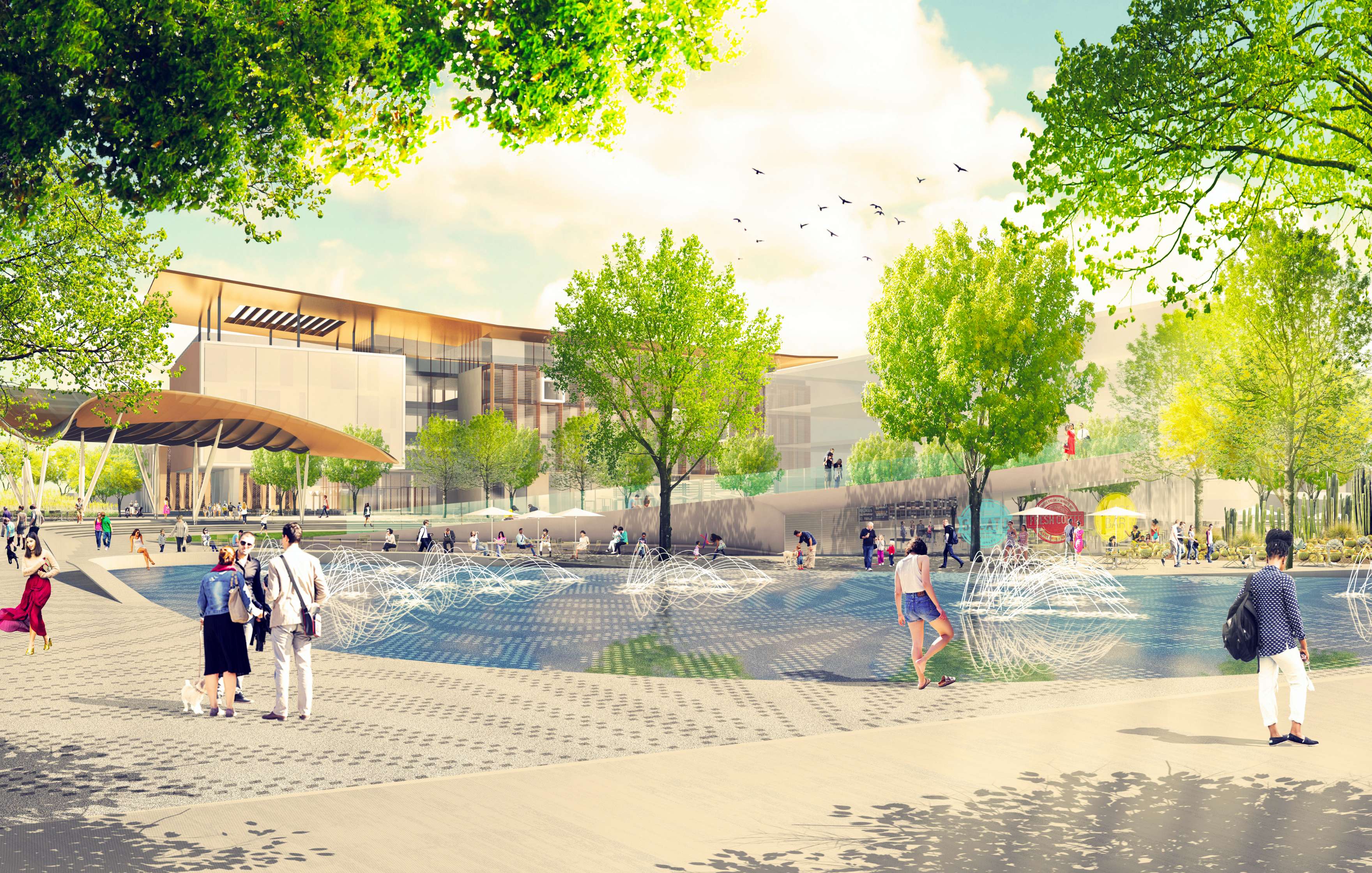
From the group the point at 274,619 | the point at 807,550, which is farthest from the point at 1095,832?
the point at 807,550

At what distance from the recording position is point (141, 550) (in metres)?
Answer: 37.5

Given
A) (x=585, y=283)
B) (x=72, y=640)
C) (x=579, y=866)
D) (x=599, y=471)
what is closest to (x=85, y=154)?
(x=579, y=866)

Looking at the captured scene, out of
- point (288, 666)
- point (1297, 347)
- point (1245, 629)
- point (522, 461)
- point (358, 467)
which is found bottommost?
point (288, 666)

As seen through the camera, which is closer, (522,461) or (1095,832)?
(1095,832)

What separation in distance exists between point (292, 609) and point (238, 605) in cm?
64

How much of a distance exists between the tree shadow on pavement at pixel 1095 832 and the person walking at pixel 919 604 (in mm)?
3877

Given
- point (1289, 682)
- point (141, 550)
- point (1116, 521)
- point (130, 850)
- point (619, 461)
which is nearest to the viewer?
point (130, 850)

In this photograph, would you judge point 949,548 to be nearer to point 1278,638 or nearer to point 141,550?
point 141,550

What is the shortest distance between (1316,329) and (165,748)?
118 feet

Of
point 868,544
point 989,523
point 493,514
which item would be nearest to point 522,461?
point 493,514

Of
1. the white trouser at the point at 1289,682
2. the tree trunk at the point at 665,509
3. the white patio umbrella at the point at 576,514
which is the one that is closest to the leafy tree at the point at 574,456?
the white patio umbrella at the point at 576,514

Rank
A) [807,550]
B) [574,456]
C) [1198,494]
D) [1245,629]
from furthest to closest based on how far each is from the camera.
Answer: [574,456]
[1198,494]
[807,550]
[1245,629]

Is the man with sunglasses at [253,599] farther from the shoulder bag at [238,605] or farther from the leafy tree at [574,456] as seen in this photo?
the leafy tree at [574,456]

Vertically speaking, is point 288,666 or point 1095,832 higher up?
point 288,666
